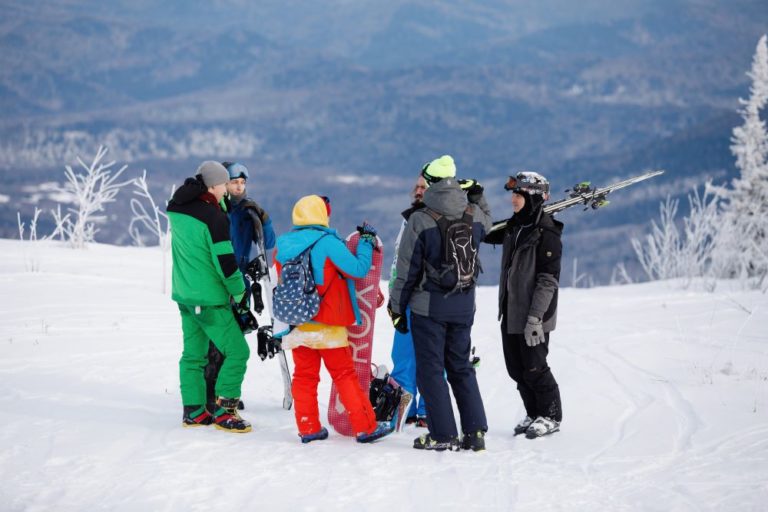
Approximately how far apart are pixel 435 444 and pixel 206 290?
5.71 ft

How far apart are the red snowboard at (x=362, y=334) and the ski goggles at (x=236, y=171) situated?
38.5 inches

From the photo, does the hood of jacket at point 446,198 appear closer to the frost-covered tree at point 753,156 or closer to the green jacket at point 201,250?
the green jacket at point 201,250

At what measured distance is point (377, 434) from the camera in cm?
575

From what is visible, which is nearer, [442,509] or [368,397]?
[442,509]

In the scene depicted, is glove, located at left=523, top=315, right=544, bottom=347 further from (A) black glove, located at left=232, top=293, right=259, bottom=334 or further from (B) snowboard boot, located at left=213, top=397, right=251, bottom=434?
(B) snowboard boot, located at left=213, top=397, right=251, bottom=434

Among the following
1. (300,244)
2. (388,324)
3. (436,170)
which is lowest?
(388,324)

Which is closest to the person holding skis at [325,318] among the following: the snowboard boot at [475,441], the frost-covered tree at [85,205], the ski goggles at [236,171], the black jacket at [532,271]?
the snowboard boot at [475,441]

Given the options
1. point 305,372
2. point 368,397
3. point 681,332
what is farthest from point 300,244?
point 681,332

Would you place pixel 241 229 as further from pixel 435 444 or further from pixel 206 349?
pixel 435 444

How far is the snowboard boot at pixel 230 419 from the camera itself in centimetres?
588

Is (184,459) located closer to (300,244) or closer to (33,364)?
(300,244)

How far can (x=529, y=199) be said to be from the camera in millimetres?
5746

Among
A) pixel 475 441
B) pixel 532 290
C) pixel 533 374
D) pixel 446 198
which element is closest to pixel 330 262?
pixel 446 198

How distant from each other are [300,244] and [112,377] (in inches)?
110
